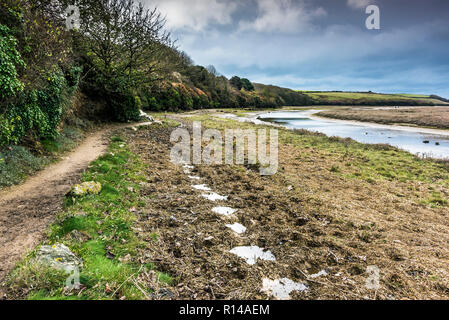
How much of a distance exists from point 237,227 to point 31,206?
20.0 ft

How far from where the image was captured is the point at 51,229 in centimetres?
534

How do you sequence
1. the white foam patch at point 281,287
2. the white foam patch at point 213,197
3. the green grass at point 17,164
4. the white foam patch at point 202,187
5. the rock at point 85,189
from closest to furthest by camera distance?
1. the white foam patch at point 281,287
2. the rock at point 85,189
3. the green grass at point 17,164
4. the white foam patch at point 213,197
5. the white foam patch at point 202,187

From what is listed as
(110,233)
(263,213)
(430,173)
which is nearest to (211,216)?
(263,213)

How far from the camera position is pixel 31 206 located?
21.7ft

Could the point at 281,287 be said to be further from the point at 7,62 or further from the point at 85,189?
the point at 7,62

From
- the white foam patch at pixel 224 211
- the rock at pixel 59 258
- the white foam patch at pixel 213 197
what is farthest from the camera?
the white foam patch at pixel 213 197

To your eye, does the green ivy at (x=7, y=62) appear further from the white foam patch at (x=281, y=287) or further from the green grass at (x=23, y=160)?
the white foam patch at (x=281, y=287)

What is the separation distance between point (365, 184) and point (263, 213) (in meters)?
7.08

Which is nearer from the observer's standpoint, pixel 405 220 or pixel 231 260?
pixel 231 260

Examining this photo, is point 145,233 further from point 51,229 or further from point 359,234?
point 359,234

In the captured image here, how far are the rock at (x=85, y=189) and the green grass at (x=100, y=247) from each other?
0.62ft

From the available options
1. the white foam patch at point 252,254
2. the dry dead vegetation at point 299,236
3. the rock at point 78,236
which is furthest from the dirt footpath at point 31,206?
the white foam patch at point 252,254

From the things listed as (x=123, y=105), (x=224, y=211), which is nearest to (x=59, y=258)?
(x=224, y=211)

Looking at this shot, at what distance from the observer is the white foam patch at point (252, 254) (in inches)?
205
